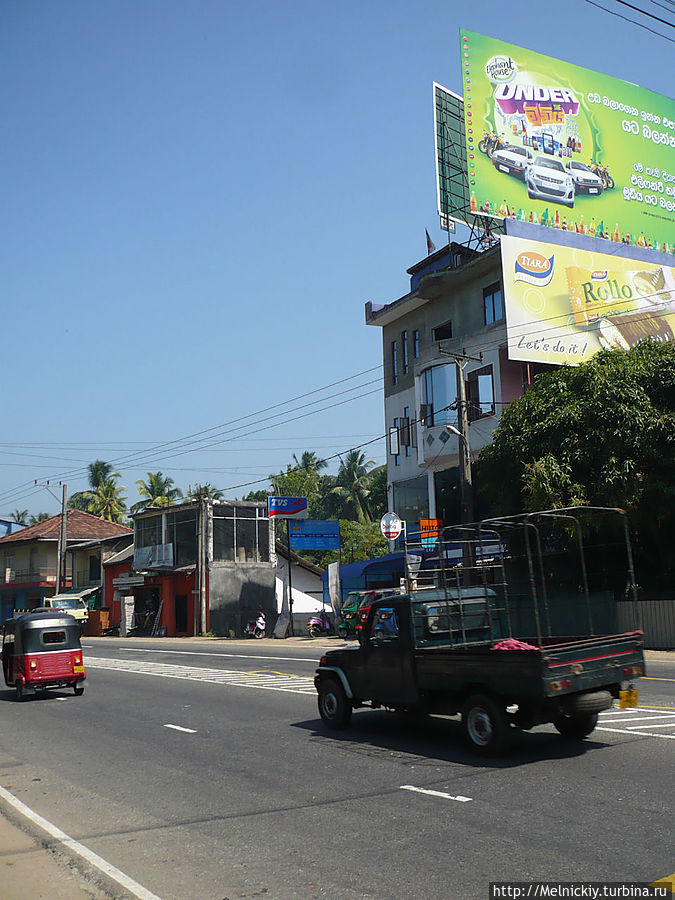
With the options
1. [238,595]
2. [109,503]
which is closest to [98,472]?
[109,503]

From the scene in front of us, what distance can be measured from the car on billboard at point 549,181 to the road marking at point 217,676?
31.6 m

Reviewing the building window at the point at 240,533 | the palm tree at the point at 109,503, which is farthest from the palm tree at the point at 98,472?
the building window at the point at 240,533

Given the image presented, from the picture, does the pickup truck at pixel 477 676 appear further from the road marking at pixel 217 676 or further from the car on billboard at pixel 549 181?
the car on billboard at pixel 549 181

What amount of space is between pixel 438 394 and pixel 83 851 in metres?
35.2

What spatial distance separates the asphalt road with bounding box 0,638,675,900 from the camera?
611 cm

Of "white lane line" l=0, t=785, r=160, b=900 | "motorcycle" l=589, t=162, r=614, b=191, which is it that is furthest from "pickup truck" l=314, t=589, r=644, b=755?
"motorcycle" l=589, t=162, r=614, b=191

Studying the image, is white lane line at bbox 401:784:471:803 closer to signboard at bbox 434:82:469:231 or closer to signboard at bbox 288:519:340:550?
signboard at bbox 288:519:340:550

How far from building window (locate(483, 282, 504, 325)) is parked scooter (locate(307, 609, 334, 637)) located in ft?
58.8

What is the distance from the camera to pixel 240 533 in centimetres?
5544

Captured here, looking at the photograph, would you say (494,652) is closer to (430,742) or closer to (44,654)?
(430,742)

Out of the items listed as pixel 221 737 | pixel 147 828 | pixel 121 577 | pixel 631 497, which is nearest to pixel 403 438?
pixel 631 497

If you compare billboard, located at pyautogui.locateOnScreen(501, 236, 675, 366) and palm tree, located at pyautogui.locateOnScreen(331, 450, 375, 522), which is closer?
billboard, located at pyautogui.locateOnScreen(501, 236, 675, 366)

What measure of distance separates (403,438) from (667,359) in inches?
779

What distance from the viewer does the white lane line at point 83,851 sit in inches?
234
